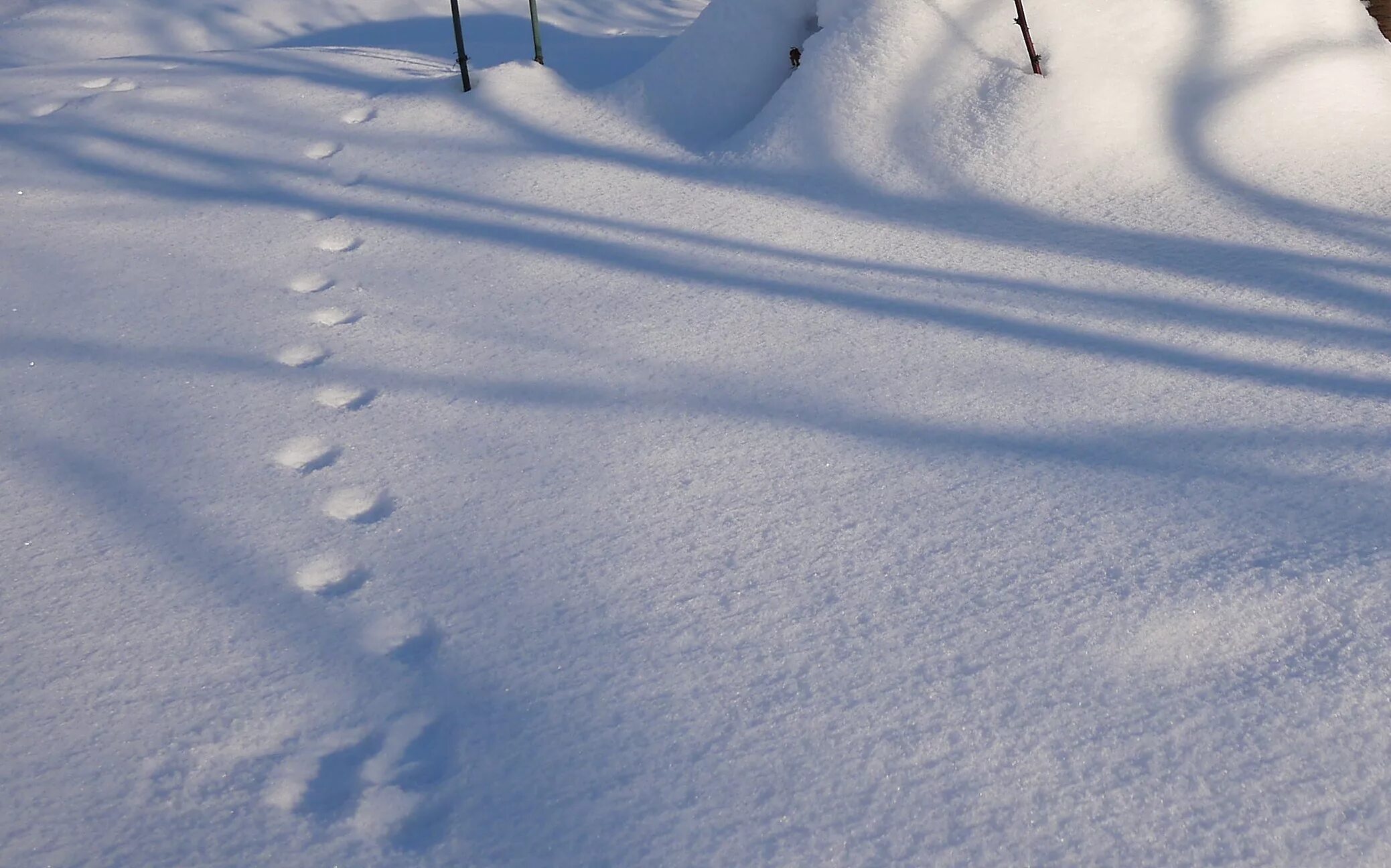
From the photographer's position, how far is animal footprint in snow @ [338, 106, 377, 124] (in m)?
3.45

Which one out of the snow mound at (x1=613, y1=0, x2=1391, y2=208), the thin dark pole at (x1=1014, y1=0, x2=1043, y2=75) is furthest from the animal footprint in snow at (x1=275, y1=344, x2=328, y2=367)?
the thin dark pole at (x1=1014, y1=0, x2=1043, y2=75)

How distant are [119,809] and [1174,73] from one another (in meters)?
2.72

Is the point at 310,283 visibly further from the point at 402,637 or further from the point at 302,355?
the point at 402,637

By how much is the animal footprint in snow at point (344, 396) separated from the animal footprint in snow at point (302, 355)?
0.13 m

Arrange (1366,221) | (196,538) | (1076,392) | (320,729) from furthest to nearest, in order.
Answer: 1. (1366,221)
2. (1076,392)
3. (196,538)
4. (320,729)

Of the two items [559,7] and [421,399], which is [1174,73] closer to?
[421,399]

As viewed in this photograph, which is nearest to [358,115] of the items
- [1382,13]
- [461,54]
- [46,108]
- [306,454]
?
[461,54]

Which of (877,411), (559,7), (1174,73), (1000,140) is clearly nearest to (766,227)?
(1000,140)

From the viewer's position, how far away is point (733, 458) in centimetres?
182

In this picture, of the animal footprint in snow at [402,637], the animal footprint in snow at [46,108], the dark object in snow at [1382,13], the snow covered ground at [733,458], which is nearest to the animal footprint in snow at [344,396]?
the snow covered ground at [733,458]

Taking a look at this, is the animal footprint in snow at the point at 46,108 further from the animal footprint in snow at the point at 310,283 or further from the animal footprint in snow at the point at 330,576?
the animal footprint in snow at the point at 330,576

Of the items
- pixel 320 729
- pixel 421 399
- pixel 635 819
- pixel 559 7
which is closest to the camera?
pixel 635 819

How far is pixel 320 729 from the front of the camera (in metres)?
1.35

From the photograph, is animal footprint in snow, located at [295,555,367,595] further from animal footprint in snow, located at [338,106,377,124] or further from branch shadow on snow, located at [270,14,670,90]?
branch shadow on snow, located at [270,14,670,90]
